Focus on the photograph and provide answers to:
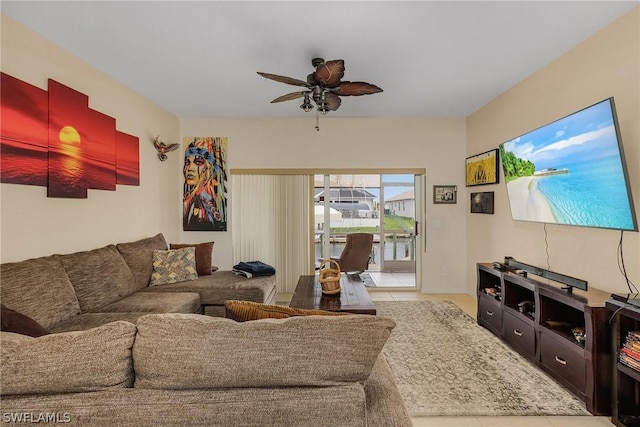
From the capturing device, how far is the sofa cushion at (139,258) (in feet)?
10.6

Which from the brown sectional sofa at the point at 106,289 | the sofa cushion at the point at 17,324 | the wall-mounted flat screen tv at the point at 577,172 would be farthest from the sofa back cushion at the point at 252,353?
the wall-mounted flat screen tv at the point at 577,172

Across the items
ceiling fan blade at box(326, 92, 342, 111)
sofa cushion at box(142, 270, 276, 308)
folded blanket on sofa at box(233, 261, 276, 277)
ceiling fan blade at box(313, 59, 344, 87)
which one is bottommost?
sofa cushion at box(142, 270, 276, 308)

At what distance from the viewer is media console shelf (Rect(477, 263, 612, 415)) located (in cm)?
201

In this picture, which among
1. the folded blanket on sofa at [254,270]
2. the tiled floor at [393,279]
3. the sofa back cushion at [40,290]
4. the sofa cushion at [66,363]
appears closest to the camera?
the sofa cushion at [66,363]

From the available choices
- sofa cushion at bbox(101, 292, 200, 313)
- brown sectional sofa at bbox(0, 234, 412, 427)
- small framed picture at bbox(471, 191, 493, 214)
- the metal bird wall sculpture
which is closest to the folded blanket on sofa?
sofa cushion at bbox(101, 292, 200, 313)

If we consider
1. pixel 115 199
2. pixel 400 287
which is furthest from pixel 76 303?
pixel 400 287

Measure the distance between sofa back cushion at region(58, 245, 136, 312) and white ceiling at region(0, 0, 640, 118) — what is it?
72.1 inches

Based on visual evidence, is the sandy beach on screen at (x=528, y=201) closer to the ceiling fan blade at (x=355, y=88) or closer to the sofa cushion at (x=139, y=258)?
the ceiling fan blade at (x=355, y=88)

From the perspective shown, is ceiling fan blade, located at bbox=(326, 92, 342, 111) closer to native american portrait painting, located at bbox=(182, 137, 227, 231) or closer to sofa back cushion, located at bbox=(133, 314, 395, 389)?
sofa back cushion, located at bbox=(133, 314, 395, 389)

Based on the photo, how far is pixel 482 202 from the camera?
173 inches

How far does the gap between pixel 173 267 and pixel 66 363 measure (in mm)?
2723

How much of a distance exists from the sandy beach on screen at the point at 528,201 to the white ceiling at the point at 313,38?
1.18 meters

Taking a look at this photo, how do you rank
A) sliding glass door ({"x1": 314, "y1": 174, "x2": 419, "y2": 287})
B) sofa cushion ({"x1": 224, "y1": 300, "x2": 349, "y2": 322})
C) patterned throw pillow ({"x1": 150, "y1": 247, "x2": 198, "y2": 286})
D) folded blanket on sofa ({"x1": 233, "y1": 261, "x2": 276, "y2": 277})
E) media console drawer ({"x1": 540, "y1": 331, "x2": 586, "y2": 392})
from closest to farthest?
1. sofa cushion ({"x1": 224, "y1": 300, "x2": 349, "y2": 322})
2. media console drawer ({"x1": 540, "y1": 331, "x2": 586, "y2": 392})
3. patterned throw pillow ({"x1": 150, "y1": 247, "x2": 198, "y2": 286})
4. folded blanket on sofa ({"x1": 233, "y1": 261, "x2": 276, "y2": 277})
5. sliding glass door ({"x1": 314, "y1": 174, "x2": 419, "y2": 287})

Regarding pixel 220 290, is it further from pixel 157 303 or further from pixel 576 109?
pixel 576 109
